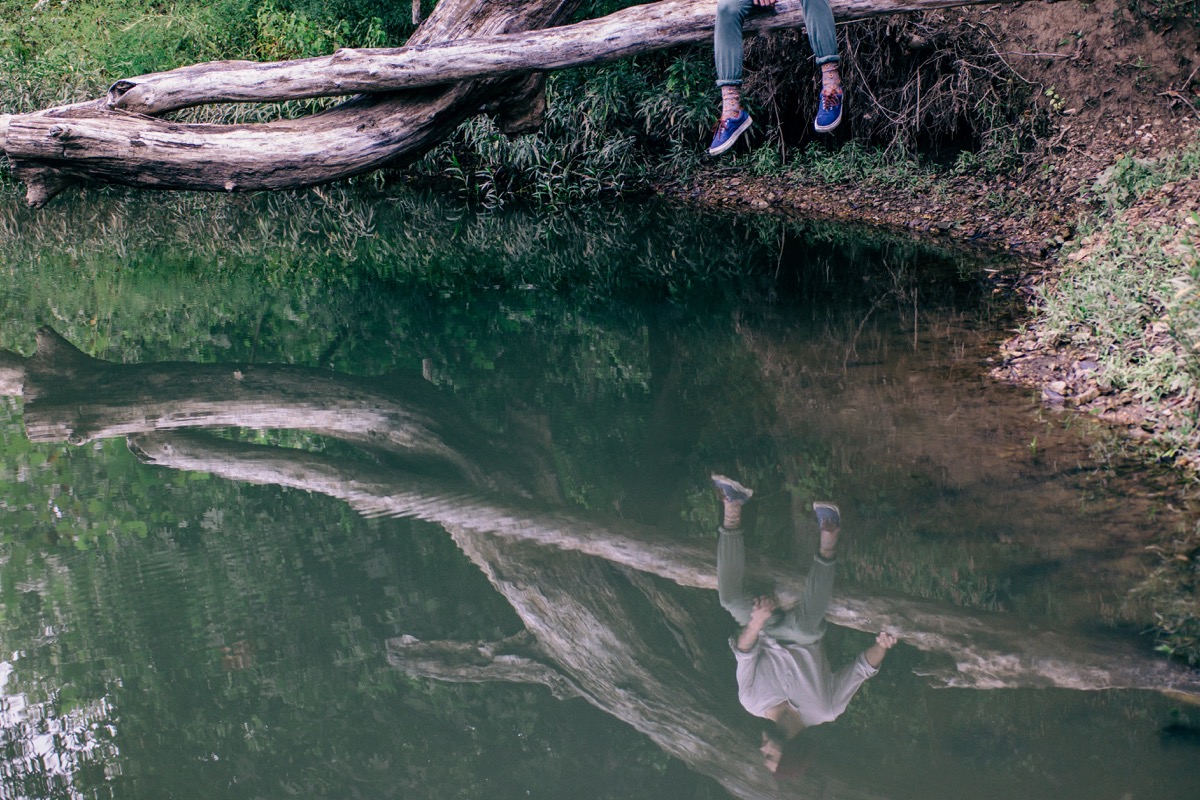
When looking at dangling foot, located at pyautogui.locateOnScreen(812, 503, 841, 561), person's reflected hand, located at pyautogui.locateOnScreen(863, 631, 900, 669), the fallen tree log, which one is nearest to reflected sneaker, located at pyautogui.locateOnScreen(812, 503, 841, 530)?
dangling foot, located at pyautogui.locateOnScreen(812, 503, 841, 561)

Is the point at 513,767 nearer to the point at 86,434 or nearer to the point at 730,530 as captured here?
the point at 730,530

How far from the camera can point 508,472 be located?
190 inches

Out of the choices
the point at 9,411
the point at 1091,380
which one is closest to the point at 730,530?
the point at 1091,380

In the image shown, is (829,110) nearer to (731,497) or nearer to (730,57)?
(730,57)

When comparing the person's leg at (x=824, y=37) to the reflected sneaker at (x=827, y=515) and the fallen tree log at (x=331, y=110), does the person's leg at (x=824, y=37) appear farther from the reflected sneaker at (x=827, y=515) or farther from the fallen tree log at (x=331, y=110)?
the reflected sneaker at (x=827, y=515)

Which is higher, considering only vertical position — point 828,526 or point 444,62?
point 444,62

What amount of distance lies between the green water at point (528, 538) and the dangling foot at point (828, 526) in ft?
0.19

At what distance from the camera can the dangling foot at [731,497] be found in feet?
13.6

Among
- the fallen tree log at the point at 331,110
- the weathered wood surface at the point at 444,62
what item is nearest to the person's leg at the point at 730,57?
the weathered wood surface at the point at 444,62

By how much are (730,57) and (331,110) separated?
112 inches

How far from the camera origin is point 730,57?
235 inches

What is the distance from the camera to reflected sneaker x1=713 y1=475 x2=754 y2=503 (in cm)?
431

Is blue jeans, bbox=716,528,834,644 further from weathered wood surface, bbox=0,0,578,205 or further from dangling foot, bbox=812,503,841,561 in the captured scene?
weathered wood surface, bbox=0,0,578,205

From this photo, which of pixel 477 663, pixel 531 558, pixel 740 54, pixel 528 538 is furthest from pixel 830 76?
pixel 477 663
